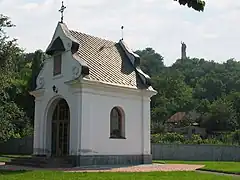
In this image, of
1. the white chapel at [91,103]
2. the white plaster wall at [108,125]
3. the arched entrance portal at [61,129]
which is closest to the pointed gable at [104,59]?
the white chapel at [91,103]

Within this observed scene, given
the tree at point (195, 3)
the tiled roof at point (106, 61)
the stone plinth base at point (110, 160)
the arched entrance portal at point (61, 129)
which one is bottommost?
the stone plinth base at point (110, 160)

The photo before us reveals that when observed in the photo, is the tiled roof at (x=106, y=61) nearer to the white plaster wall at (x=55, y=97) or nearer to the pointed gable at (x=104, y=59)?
the pointed gable at (x=104, y=59)

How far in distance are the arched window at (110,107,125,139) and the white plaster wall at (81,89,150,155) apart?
26 cm

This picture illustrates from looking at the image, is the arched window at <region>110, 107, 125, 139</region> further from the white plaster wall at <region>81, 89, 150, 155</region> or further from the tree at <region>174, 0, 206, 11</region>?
the tree at <region>174, 0, 206, 11</region>

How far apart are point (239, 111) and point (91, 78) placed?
54.9 meters

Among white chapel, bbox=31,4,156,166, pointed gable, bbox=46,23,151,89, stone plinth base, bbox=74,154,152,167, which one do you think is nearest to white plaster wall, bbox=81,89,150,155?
white chapel, bbox=31,4,156,166

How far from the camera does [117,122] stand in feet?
90.5

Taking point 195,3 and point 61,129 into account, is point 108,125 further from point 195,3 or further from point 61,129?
point 195,3

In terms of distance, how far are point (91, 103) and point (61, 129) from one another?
3.75 m

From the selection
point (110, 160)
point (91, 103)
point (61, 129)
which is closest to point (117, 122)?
point (110, 160)

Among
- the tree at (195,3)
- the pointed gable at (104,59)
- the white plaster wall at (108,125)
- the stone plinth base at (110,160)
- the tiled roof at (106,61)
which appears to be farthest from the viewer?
the tiled roof at (106,61)

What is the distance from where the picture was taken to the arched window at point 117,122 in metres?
27.2

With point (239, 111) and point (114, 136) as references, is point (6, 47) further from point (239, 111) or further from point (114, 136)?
point (239, 111)

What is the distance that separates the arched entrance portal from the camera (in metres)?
27.3
